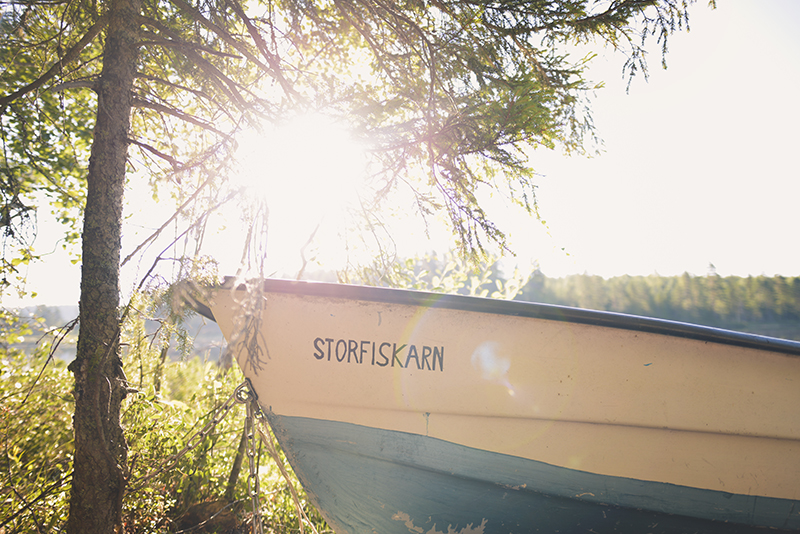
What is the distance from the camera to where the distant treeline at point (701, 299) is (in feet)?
98.2

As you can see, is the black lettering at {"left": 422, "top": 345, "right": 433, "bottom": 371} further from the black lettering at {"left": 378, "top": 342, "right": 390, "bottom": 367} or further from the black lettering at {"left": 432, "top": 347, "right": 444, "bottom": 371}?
the black lettering at {"left": 378, "top": 342, "right": 390, "bottom": 367}

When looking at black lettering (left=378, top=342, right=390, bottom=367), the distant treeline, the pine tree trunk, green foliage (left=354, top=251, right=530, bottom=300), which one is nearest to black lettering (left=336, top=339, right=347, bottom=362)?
black lettering (left=378, top=342, right=390, bottom=367)

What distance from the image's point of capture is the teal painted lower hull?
1.91 meters

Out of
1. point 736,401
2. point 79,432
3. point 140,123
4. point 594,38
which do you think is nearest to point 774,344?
point 736,401

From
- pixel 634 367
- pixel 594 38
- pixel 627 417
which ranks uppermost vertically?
pixel 594 38

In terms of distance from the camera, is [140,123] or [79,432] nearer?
[79,432]

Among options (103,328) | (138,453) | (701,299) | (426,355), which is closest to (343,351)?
(426,355)

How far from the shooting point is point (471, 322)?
5.98 feet

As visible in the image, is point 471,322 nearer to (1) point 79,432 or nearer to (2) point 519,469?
(2) point 519,469

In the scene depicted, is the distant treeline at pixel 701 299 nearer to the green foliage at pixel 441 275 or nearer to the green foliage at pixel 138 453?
the green foliage at pixel 441 275

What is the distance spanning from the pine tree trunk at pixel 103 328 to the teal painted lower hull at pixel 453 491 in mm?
865

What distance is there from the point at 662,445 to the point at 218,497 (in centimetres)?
330

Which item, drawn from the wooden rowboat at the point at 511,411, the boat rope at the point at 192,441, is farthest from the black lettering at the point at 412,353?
the boat rope at the point at 192,441

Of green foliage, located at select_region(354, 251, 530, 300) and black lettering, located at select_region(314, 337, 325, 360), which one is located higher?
green foliage, located at select_region(354, 251, 530, 300)
